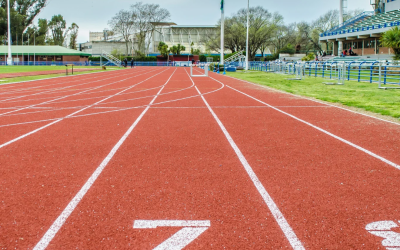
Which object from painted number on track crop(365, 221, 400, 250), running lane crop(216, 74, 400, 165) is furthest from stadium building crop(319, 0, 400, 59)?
painted number on track crop(365, 221, 400, 250)

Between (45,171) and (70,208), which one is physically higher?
(45,171)

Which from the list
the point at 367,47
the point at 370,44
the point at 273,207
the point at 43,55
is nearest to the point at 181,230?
the point at 273,207

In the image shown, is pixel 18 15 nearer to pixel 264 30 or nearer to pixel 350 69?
pixel 264 30

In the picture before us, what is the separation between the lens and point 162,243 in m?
3.27

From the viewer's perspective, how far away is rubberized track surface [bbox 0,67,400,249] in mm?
3410

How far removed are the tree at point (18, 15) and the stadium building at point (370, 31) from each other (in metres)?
73.5

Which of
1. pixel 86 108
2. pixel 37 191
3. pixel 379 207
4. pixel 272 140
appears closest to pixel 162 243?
pixel 37 191

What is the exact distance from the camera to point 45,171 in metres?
5.30

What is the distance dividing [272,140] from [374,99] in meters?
8.64

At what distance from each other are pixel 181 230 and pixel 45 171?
2.68 m

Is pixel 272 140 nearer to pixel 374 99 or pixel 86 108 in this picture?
pixel 86 108

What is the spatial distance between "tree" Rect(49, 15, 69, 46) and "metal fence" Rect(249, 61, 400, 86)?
8736 cm

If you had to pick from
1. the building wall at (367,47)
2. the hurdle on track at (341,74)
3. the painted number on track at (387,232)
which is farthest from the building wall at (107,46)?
the painted number on track at (387,232)

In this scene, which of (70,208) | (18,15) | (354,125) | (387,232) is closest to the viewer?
(387,232)
